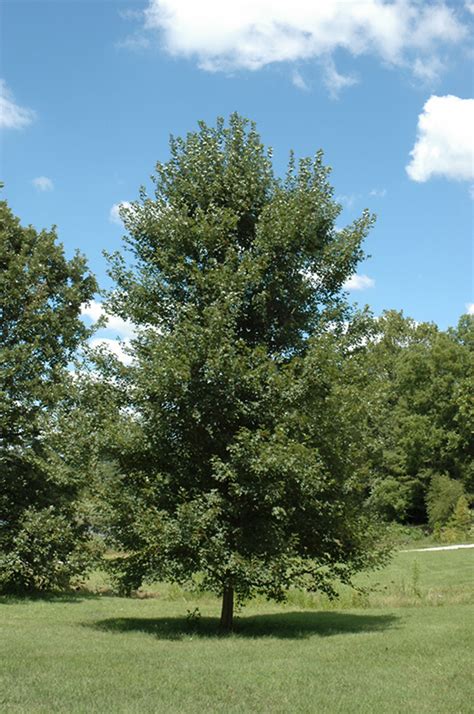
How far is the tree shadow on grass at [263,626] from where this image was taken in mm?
14164

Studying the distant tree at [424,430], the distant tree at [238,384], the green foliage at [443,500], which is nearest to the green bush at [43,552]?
the distant tree at [238,384]

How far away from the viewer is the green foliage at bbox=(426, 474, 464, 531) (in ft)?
172

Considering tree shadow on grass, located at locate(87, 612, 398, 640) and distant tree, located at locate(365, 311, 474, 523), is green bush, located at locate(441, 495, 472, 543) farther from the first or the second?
tree shadow on grass, located at locate(87, 612, 398, 640)

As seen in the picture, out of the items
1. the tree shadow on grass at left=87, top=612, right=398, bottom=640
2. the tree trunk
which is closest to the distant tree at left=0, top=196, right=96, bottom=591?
the tree shadow on grass at left=87, top=612, right=398, bottom=640

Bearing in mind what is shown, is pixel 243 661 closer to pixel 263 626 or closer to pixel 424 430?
pixel 263 626

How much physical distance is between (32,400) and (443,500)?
124 feet

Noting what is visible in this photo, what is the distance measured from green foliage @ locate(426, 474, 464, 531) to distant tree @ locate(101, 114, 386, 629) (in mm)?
40313

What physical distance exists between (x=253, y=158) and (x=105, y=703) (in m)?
12.1

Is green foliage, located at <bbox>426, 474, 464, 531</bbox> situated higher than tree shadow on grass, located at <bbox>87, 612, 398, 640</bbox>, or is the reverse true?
green foliage, located at <bbox>426, 474, 464, 531</bbox>

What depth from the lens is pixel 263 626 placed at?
611 inches

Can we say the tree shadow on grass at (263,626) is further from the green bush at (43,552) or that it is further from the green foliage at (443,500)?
the green foliage at (443,500)

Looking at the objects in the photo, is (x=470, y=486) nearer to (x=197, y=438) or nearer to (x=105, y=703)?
(x=197, y=438)

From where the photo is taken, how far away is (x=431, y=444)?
57531 millimetres

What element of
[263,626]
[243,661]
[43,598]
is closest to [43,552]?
[43,598]
